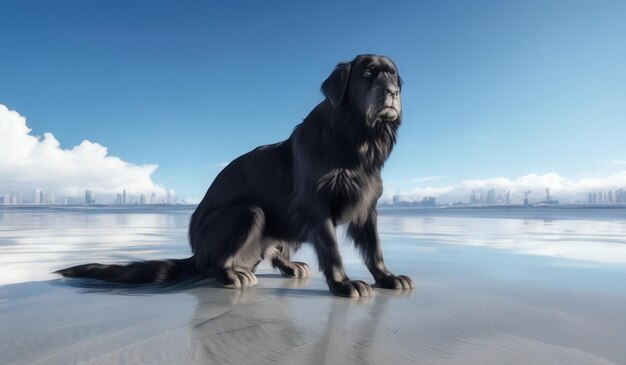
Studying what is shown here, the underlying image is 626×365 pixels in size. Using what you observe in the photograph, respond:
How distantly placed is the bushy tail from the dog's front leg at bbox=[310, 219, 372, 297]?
1.09 meters

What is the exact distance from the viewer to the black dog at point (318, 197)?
8.29 ft

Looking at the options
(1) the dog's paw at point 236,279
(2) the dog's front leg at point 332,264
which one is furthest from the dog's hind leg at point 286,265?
(2) the dog's front leg at point 332,264

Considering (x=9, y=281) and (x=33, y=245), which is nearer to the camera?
(x=9, y=281)

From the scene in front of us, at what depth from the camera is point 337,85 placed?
2699 millimetres

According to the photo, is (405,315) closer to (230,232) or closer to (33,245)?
(230,232)

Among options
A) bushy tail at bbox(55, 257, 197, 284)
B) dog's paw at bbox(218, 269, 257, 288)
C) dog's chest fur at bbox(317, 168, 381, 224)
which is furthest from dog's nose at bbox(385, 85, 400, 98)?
bushy tail at bbox(55, 257, 197, 284)

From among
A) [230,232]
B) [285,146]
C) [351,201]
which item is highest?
[285,146]

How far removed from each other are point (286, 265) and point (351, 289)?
94 centimetres

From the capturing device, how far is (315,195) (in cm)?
253

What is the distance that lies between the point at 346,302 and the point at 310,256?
2.28m

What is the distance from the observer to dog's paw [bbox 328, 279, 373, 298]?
2.29m

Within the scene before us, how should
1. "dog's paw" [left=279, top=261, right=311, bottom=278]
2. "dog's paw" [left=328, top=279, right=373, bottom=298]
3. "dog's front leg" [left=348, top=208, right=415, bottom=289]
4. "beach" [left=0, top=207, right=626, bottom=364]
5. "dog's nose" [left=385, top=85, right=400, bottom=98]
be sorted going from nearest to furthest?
"beach" [left=0, top=207, right=626, bottom=364] < "dog's paw" [left=328, top=279, right=373, bottom=298] < "dog's nose" [left=385, top=85, right=400, bottom=98] < "dog's front leg" [left=348, top=208, right=415, bottom=289] < "dog's paw" [left=279, top=261, right=311, bottom=278]

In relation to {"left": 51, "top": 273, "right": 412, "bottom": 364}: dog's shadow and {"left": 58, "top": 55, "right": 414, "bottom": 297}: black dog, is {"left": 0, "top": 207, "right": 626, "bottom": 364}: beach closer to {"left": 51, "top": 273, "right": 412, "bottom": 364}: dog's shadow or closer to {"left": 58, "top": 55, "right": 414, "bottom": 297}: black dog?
{"left": 51, "top": 273, "right": 412, "bottom": 364}: dog's shadow

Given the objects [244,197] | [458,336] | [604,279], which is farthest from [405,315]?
[604,279]
